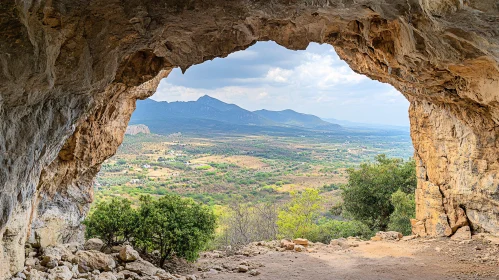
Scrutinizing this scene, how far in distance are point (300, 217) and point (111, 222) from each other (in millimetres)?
13103

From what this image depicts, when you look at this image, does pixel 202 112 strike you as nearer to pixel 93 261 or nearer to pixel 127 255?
pixel 127 255

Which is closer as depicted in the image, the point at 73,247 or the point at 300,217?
the point at 73,247

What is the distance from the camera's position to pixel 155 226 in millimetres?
11352

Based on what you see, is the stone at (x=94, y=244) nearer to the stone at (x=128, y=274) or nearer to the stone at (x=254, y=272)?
the stone at (x=128, y=274)

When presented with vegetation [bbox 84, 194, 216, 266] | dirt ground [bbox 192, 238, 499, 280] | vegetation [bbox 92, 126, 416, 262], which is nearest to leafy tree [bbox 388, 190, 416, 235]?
vegetation [bbox 92, 126, 416, 262]

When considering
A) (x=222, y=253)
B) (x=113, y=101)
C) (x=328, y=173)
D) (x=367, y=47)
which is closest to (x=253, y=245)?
(x=222, y=253)

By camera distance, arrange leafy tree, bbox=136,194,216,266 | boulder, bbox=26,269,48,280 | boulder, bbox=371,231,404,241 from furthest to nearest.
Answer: boulder, bbox=371,231,404,241, leafy tree, bbox=136,194,216,266, boulder, bbox=26,269,48,280

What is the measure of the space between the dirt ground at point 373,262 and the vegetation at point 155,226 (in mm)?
1212

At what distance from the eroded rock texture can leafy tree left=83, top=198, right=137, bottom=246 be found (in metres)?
1.06

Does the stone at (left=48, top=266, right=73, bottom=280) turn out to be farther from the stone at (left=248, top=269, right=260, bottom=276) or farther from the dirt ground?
the stone at (left=248, top=269, right=260, bottom=276)

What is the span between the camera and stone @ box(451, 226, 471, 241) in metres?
13.9

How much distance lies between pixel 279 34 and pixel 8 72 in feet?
21.3

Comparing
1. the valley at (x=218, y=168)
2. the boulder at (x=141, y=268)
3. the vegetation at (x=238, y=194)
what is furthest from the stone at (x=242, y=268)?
the valley at (x=218, y=168)

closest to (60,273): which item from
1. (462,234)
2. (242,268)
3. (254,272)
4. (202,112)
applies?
(242,268)
